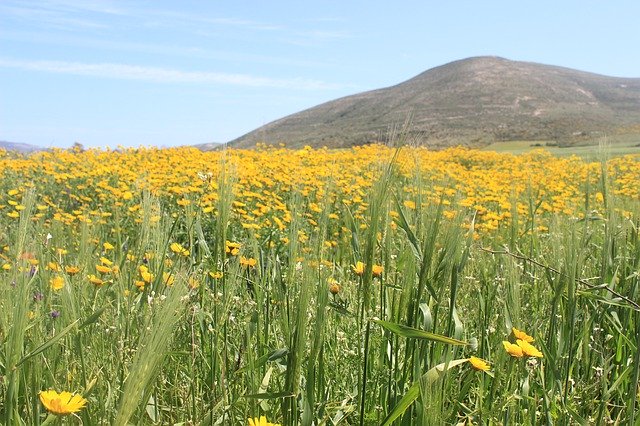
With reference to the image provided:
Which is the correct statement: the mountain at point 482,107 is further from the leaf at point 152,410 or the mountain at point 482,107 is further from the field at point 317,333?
the leaf at point 152,410

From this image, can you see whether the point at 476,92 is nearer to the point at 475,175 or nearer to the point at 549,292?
the point at 475,175

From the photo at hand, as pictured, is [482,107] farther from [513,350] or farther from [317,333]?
[317,333]

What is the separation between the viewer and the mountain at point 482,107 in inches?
1684

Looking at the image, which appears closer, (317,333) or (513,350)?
(317,333)

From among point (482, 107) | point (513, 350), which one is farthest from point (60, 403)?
point (482, 107)

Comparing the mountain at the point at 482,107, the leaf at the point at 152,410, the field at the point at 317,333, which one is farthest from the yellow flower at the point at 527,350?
the mountain at the point at 482,107

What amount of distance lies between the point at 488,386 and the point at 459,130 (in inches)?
1674

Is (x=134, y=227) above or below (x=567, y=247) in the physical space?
below

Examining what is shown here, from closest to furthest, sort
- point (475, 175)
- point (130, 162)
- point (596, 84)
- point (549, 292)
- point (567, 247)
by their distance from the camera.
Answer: point (567, 247), point (549, 292), point (130, 162), point (475, 175), point (596, 84)

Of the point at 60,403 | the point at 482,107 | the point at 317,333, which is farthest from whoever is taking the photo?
the point at 482,107

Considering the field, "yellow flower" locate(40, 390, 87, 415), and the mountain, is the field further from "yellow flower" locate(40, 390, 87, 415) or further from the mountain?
the mountain

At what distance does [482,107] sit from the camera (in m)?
53.9

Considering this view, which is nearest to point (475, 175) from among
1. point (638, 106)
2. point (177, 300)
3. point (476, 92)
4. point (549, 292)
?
point (549, 292)

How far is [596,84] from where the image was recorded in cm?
7375
